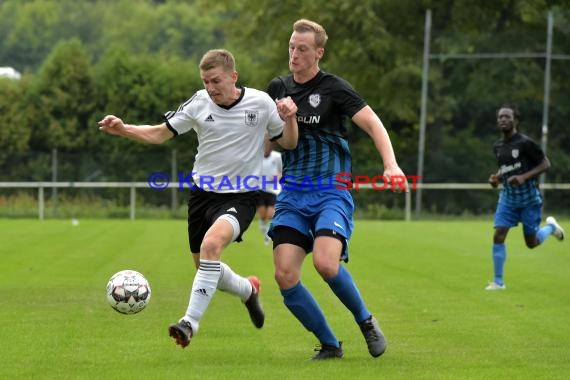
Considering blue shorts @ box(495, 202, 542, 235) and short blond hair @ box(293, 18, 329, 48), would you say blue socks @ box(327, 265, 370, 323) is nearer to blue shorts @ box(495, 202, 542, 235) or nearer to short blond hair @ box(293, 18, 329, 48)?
short blond hair @ box(293, 18, 329, 48)

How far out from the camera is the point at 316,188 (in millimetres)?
7172

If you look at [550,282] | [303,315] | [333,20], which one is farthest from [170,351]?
[333,20]

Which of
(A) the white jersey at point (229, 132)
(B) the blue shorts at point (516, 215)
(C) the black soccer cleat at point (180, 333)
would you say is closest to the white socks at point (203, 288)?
(C) the black soccer cleat at point (180, 333)

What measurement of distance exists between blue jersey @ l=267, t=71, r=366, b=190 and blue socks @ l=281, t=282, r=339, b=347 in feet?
2.21

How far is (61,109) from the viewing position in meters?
37.5

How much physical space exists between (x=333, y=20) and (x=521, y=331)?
28786 millimetres

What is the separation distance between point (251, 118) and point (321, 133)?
524 mm

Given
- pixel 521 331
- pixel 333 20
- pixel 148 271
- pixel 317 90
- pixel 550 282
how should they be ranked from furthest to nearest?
pixel 333 20 < pixel 148 271 < pixel 550 282 < pixel 521 331 < pixel 317 90

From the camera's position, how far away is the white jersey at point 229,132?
24.3ft

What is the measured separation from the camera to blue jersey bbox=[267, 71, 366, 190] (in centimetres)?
714

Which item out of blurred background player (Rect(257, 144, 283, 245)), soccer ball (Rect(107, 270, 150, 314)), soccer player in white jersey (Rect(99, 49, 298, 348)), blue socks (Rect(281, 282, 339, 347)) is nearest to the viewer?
blue socks (Rect(281, 282, 339, 347))

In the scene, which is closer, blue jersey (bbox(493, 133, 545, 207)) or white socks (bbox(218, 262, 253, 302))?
white socks (bbox(218, 262, 253, 302))

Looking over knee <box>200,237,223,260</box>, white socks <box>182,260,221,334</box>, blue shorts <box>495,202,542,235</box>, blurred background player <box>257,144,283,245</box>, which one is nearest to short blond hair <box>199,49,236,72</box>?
knee <box>200,237,223,260</box>

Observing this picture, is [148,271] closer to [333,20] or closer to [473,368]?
[473,368]
